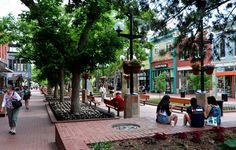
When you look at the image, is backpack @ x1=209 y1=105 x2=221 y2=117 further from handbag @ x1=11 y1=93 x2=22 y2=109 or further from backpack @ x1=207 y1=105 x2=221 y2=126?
handbag @ x1=11 y1=93 x2=22 y2=109

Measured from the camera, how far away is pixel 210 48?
316 inches

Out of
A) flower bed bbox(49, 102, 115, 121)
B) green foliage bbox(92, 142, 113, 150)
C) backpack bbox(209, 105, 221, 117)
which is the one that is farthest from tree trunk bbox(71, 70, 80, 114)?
green foliage bbox(92, 142, 113, 150)

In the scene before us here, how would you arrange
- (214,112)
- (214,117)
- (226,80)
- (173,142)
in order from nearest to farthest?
1. (173,142)
2. (214,117)
3. (214,112)
4. (226,80)

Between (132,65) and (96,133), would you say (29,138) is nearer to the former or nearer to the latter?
(96,133)

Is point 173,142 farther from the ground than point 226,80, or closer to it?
closer to it

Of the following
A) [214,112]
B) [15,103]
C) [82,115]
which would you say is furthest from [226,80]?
[15,103]

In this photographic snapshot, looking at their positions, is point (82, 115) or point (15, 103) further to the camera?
point (82, 115)

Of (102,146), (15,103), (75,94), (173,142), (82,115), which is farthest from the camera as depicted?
(75,94)

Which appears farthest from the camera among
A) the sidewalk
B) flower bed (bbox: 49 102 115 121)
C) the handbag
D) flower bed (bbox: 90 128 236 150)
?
flower bed (bbox: 49 102 115 121)

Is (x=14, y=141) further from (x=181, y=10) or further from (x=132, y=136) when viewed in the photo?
(x=181, y=10)

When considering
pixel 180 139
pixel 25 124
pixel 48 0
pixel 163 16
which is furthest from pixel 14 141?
pixel 48 0

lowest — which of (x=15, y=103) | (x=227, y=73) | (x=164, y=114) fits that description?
(x=164, y=114)

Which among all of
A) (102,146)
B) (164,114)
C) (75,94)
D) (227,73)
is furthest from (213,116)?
(227,73)

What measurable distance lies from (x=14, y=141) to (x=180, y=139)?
4.99 m
